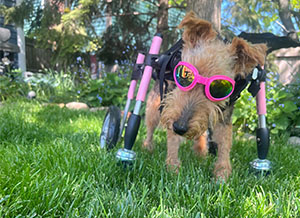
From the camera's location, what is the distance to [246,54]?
5.41 ft

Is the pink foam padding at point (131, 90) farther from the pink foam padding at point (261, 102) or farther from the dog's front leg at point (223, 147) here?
the pink foam padding at point (261, 102)

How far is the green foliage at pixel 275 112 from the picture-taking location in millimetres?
3750

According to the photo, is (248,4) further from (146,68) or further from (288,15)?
(146,68)

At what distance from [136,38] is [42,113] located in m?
4.50

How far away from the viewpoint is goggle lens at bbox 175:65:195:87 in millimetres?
1630

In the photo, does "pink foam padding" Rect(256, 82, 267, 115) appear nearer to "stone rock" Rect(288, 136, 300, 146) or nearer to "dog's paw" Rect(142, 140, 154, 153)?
"dog's paw" Rect(142, 140, 154, 153)

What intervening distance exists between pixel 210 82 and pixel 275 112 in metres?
2.65

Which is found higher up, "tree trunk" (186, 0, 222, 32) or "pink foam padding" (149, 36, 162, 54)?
"tree trunk" (186, 0, 222, 32)

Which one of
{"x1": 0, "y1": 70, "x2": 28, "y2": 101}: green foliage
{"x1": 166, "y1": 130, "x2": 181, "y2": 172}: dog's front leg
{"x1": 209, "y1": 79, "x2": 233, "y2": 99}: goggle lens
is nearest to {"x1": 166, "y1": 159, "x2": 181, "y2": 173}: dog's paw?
{"x1": 166, "y1": 130, "x2": 181, "y2": 172}: dog's front leg

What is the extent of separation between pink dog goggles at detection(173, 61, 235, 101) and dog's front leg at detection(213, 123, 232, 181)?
21.4 inches

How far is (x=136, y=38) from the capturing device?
799 centimetres

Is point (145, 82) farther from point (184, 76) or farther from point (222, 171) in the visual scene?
point (222, 171)

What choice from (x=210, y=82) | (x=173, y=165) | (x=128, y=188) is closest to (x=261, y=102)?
(x=210, y=82)

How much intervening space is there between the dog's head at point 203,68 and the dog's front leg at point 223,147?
1.24 ft
